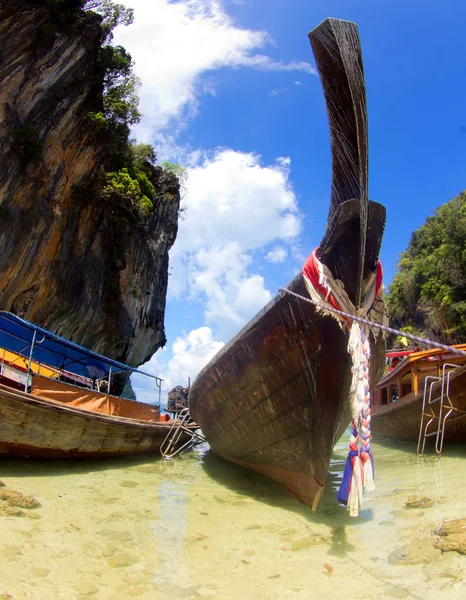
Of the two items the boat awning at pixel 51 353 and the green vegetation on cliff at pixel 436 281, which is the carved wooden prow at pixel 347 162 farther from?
the green vegetation on cliff at pixel 436 281

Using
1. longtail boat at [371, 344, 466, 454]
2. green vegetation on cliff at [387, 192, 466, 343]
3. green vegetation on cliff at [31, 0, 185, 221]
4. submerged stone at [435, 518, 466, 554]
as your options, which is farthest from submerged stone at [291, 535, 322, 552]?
green vegetation on cliff at [387, 192, 466, 343]

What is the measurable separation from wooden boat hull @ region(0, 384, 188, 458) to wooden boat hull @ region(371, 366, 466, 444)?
21.4ft

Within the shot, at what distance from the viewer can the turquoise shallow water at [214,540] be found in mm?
3002

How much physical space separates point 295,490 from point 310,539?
1505mm

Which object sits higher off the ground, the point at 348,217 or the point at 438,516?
the point at 348,217

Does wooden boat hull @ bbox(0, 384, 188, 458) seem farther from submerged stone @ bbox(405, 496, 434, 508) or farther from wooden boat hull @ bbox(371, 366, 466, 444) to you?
wooden boat hull @ bbox(371, 366, 466, 444)

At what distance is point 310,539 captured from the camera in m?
4.11

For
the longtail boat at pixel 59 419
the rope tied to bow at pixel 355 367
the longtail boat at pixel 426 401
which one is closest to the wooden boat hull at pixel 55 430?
the longtail boat at pixel 59 419

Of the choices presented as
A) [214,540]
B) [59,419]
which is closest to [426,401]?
[214,540]

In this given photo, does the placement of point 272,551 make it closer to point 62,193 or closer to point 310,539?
point 310,539

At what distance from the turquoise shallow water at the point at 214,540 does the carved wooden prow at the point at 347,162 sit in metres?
2.64

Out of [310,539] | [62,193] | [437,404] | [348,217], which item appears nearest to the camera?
[310,539]

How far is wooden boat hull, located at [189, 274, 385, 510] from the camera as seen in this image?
5074 millimetres

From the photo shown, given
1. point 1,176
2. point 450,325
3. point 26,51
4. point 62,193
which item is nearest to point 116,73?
point 26,51
